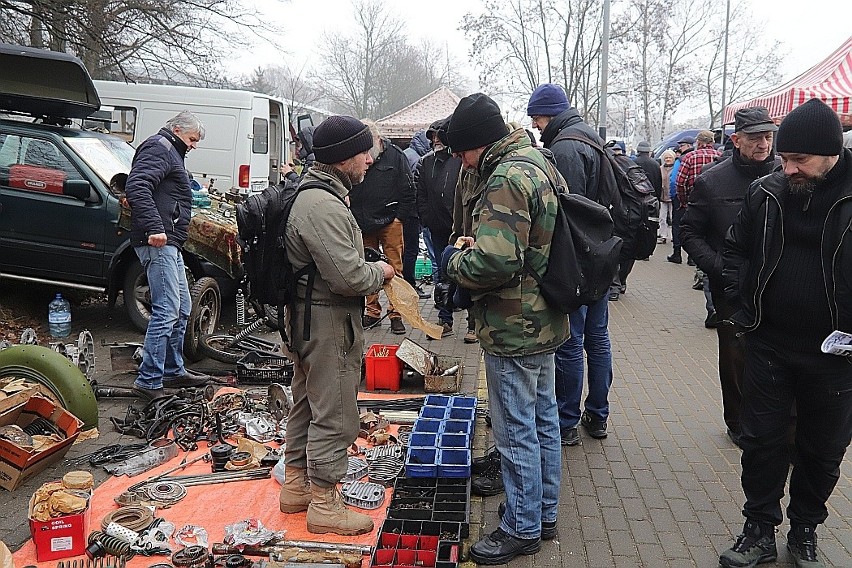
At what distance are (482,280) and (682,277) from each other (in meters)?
10.6

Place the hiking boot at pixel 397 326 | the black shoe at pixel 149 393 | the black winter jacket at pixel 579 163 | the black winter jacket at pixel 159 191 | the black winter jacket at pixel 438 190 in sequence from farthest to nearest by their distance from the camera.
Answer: the hiking boot at pixel 397 326, the black winter jacket at pixel 438 190, the black shoe at pixel 149 393, the black winter jacket at pixel 159 191, the black winter jacket at pixel 579 163

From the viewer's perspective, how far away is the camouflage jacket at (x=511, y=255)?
348cm

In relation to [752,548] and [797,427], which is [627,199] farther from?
[752,548]

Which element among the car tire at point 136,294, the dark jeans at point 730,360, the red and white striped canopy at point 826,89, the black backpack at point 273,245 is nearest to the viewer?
the black backpack at point 273,245

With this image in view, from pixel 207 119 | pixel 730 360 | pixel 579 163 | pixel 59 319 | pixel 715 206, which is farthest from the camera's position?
pixel 207 119

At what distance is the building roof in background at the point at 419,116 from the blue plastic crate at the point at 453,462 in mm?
19887

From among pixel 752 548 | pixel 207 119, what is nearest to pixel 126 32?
pixel 207 119

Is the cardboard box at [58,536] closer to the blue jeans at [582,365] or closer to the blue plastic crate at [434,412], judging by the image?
the blue plastic crate at [434,412]

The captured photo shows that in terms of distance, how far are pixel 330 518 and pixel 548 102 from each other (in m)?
3.24

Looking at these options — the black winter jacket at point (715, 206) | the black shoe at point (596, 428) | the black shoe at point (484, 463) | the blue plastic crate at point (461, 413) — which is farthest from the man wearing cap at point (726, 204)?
the blue plastic crate at point (461, 413)

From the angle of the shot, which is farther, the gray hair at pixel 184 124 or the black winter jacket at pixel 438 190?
the black winter jacket at pixel 438 190

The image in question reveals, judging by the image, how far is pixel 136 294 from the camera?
26.0ft

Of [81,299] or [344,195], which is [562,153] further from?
[81,299]

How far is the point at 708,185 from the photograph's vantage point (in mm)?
5238
